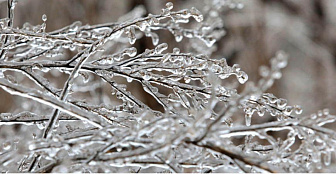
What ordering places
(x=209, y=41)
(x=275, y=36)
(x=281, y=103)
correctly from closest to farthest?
1. (x=281, y=103)
2. (x=209, y=41)
3. (x=275, y=36)

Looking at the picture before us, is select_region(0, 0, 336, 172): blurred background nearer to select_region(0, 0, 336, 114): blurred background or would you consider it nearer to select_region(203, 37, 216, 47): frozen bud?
select_region(0, 0, 336, 114): blurred background

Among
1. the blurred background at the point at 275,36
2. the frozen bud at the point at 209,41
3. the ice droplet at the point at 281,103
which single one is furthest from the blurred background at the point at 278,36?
the ice droplet at the point at 281,103

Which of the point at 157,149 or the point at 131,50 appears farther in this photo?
the point at 131,50

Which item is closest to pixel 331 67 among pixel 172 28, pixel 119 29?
pixel 172 28

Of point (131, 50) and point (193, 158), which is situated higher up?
point (131, 50)

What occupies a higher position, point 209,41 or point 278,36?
point 278,36

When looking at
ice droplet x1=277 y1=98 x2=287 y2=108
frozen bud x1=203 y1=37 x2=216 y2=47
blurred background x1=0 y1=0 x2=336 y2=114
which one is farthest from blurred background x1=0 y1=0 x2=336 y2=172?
ice droplet x1=277 y1=98 x2=287 y2=108

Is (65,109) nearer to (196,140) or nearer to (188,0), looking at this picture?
(196,140)

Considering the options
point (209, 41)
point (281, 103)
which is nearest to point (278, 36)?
point (209, 41)

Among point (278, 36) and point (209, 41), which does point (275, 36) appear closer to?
point (278, 36)

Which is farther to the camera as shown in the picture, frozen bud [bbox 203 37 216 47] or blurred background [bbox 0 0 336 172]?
blurred background [bbox 0 0 336 172]

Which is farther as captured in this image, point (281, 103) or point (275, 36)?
point (275, 36)
